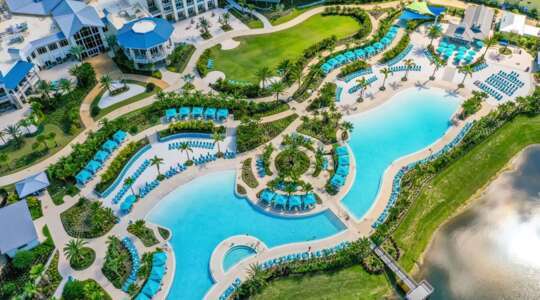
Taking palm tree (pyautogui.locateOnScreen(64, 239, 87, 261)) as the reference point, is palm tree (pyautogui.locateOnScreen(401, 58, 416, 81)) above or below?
above

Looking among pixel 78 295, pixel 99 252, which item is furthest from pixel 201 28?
pixel 78 295

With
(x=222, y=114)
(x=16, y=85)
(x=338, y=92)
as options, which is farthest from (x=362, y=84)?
(x=16, y=85)

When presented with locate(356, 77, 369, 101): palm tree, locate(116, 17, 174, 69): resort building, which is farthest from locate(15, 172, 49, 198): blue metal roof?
locate(356, 77, 369, 101): palm tree

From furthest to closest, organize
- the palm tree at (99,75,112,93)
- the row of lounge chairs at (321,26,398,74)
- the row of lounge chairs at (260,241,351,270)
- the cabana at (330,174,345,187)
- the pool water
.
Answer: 1. the row of lounge chairs at (321,26,398,74)
2. the palm tree at (99,75,112,93)
3. the cabana at (330,174,345,187)
4. the pool water
5. the row of lounge chairs at (260,241,351,270)

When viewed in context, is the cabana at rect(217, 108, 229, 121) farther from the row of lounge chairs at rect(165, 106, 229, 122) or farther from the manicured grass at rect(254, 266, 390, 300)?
the manicured grass at rect(254, 266, 390, 300)

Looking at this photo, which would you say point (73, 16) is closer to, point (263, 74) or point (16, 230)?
point (263, 74)

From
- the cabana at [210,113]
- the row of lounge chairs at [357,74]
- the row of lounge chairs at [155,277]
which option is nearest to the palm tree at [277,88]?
the cabana at [210,113]

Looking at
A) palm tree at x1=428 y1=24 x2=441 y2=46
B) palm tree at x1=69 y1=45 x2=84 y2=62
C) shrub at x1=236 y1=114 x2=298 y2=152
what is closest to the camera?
shrub at x1=236 y1=114 x2=298 y2=152

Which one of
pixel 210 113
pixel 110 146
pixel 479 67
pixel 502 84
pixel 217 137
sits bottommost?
pixel 110 146

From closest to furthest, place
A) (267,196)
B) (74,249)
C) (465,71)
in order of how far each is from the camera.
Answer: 1. (74,249)
2. (267,196)
3. (465,71)
